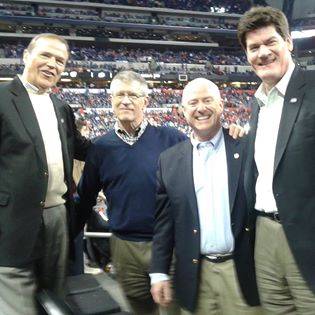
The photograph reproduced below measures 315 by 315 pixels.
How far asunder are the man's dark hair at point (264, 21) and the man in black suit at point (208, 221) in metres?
0.30

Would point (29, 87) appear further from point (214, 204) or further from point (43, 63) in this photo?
point (214, 204)

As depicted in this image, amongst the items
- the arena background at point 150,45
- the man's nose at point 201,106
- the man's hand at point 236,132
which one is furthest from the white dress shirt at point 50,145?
the arena background at point 150,45

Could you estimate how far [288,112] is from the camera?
5.47 ft

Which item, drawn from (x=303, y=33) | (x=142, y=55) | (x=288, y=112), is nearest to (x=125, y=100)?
(x=288, y=112)

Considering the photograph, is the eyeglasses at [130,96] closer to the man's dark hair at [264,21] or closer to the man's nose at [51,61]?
the man's nose at [51,61]

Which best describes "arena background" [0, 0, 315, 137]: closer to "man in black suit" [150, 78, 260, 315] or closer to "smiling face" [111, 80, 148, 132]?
"smiling face" [111, 80, 148, 132]

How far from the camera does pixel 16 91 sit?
203 centimetres

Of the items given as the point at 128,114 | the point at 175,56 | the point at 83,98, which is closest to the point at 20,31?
the point at 83,98

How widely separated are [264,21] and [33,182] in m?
1.21

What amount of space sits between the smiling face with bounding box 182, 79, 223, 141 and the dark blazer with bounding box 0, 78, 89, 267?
0.70 meters

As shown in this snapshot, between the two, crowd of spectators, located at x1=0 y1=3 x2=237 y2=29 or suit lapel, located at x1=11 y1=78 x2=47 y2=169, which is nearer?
suit lapel, located at x1=11 y1=78 x2=47 y2=169

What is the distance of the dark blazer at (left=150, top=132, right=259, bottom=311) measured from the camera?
183cm

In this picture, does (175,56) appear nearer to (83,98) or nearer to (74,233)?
(83,98)

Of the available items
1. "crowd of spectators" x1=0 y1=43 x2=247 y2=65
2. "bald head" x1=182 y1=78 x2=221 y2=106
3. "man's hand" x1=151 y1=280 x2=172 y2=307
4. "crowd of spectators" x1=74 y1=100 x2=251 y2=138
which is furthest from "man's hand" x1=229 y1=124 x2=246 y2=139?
"crowd of spectators" x1=0 y1=43 x2=247 y2=65
